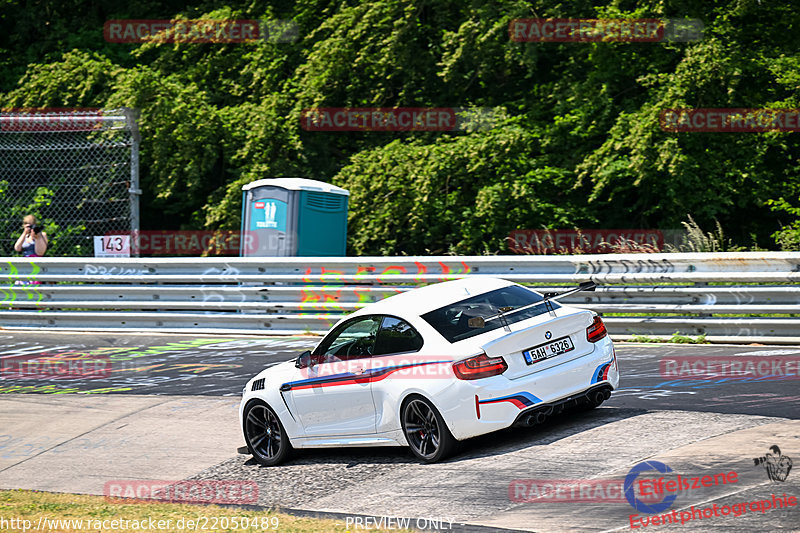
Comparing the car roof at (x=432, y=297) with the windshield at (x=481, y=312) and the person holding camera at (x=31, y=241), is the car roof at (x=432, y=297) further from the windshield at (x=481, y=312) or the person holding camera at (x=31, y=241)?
the person holding camera at (x=31, y=241)

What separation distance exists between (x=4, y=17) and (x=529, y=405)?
77.2ft

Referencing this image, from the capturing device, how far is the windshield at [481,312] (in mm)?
8148

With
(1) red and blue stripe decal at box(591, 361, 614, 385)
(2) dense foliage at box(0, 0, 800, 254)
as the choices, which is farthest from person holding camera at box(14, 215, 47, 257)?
(1) red and blue stripe decal at box(591, 361, 614, 385)

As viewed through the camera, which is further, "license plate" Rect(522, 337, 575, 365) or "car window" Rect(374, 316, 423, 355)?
"car window" Rect(374, 316, 423, 355)

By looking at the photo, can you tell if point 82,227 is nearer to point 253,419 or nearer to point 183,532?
point 253,419

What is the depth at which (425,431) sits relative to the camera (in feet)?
26.4

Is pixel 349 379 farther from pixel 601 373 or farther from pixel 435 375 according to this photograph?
pixel 601 373

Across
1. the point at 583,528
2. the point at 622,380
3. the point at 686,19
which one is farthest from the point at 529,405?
the point at 686,19

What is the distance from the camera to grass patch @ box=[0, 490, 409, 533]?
6586 millimetres

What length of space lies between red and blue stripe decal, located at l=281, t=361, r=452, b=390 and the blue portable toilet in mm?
7872

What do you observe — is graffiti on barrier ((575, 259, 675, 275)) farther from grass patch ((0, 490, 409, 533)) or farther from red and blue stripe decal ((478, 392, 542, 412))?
grass patch ((0, 490, 409, 533))

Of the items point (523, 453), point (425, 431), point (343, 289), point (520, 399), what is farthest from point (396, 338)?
point (343, 289)

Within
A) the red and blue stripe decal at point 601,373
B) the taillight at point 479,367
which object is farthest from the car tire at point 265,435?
the red and blue stripe decal at point 601,373

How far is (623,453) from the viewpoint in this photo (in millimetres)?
7438
